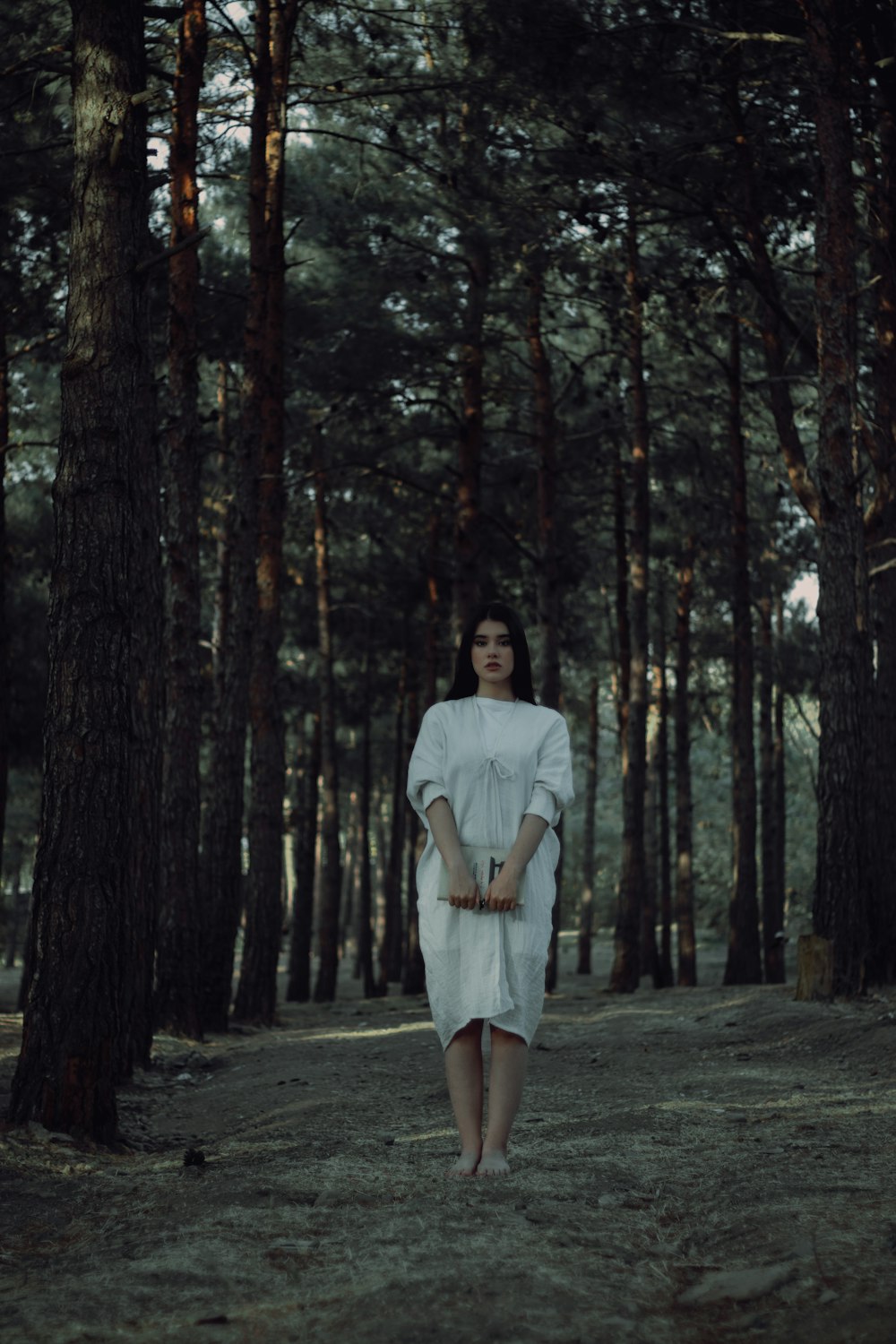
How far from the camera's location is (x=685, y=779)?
72.0 ft

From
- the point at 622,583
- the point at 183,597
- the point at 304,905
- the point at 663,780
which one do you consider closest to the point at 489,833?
the point at 183,597

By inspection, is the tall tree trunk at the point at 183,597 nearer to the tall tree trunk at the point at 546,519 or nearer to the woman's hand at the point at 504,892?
the woman's hand at the point at 504,892

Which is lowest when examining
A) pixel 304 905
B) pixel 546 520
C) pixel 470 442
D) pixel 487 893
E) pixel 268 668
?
pixel 304 905

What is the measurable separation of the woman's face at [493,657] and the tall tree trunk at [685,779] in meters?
17.0

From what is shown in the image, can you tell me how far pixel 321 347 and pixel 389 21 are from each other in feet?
15.6

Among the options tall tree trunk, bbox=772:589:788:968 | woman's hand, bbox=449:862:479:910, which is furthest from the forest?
tall tree trunk, bbox=772:589:788:968

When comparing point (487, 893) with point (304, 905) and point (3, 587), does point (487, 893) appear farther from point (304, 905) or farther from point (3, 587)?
point (304, 905)

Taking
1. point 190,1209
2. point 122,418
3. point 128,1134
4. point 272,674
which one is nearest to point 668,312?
point 272,674

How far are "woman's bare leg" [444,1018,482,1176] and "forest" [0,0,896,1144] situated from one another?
187 centimetres

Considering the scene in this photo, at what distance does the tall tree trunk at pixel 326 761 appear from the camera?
21.0m

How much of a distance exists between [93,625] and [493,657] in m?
2.01

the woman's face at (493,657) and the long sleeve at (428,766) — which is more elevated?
the woman's face at (493,657)

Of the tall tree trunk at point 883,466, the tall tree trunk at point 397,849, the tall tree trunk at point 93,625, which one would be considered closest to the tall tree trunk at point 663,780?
the tall tree trunk at point 397,849

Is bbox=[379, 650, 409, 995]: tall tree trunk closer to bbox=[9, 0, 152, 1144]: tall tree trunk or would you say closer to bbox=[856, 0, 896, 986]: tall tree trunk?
bbox=[856, 0, 896, 986]: tall tree trunk
